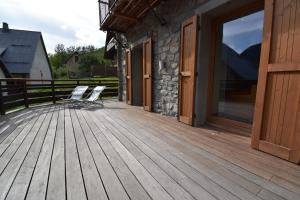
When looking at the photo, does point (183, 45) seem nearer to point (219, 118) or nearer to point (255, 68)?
point (255, 68)

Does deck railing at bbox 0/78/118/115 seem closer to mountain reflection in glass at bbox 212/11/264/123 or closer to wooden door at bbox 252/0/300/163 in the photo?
mountain reflection in glass at bbox 212/11/264/123

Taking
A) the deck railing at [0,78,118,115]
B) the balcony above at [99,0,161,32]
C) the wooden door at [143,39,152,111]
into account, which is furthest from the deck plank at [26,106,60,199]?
the balcony above at [99,0,161,32]

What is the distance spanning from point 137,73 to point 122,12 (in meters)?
1.87

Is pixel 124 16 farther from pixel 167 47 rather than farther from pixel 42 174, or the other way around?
pixel 42 174

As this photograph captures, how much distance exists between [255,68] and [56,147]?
9.70 feet

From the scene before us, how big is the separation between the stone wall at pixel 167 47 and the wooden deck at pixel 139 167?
47.3 inches

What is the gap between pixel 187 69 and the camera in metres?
3.09

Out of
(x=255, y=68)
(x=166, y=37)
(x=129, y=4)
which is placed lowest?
(x=255, y=68)

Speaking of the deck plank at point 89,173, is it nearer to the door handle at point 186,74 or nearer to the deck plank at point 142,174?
the deck plank at point 142,174

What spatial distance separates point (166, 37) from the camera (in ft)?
12.0

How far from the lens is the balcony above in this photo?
3.67 m

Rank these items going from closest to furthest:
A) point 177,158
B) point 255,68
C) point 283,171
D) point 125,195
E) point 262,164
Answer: point 125,195 → point 283,171 → point 262,164 → point 177,158 → point 255,68

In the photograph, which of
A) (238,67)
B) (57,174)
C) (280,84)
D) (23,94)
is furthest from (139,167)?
(23,94)

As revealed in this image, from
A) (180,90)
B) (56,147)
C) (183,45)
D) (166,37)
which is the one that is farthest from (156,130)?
(166,37)
